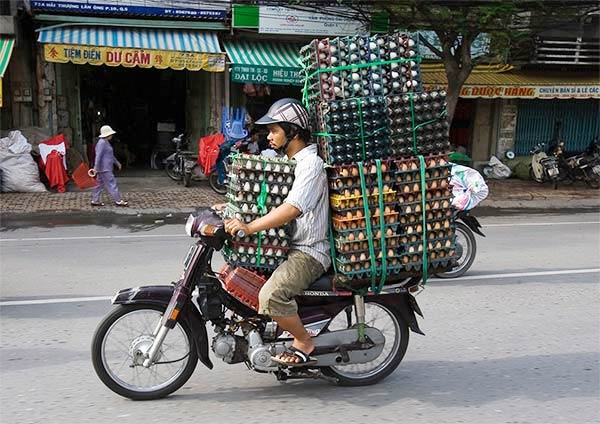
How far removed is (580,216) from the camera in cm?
1164

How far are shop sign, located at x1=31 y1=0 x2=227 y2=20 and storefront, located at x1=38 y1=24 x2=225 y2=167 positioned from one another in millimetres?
361

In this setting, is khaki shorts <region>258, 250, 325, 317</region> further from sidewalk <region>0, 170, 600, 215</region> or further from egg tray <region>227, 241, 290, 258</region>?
sidewalk <region>0, 170, 600, 215</region>

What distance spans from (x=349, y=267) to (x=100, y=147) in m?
8.78

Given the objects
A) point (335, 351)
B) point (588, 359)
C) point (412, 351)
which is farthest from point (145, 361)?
point (588, 359)

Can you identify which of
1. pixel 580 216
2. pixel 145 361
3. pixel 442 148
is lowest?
pixel 580 216

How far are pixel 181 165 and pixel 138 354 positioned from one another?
421 inches

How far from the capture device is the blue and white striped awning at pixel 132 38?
12.8 metres

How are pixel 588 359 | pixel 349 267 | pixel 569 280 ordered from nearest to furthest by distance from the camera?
1. pixel 349 267
2. pixel 588 359
3. pixel 569 280

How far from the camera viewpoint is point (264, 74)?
45.7ft

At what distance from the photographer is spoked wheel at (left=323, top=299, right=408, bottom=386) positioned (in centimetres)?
389

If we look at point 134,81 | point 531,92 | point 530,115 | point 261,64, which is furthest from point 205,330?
point 530,115

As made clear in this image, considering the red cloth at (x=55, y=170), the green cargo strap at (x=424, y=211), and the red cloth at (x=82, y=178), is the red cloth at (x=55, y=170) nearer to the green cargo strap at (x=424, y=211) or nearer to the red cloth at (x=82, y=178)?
the red cloth at (x=82, y=178)

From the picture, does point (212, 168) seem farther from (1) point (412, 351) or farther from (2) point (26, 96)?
(1) point (412, 351)

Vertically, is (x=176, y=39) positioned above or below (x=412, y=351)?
above
